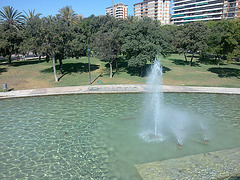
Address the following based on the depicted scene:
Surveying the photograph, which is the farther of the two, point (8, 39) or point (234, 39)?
point (8, 39)

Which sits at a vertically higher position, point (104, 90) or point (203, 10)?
point (203, 10)

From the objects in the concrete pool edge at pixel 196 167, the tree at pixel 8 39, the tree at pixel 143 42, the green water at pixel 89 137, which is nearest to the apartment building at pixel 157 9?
the tree at pixel 143 42

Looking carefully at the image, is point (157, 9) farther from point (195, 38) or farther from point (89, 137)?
point (89, 137)

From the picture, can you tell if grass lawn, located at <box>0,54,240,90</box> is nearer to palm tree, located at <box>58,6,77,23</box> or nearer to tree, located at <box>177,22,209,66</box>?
tree, located at <box>177,22,209,66</box>

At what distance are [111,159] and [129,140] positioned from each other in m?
2.37

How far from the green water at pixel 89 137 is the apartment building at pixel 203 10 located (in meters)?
104

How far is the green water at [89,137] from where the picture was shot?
10500 mm

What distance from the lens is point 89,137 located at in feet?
44.7

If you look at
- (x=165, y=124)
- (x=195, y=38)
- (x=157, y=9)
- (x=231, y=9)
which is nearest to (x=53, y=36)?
(x=165, y=124)

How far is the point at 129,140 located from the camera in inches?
518

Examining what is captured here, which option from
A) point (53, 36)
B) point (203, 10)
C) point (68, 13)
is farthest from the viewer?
point (203, 10)

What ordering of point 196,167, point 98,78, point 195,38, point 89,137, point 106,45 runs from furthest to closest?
point 195,38, point 98,78, point 106,45, point 89,137, point 196,167

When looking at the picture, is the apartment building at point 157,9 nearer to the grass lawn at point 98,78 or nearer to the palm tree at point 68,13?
the palm tree at point 68,13

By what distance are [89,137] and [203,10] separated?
133 metres
